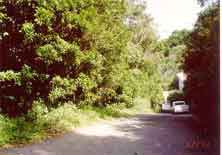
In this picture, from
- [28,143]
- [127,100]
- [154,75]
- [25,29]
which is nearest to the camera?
[28,143]

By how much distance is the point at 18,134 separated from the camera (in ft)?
40.9

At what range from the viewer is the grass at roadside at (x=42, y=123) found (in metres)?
12.4

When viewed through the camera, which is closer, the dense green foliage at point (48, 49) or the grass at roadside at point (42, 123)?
the grass at roadside at point (42, 123)

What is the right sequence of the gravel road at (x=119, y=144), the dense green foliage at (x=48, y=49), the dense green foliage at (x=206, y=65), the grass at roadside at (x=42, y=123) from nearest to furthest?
1. the gravel road at (x=119, y=144)
2. the dense green foliage at (x=206, y=65)
3. the grass at roadside at (x=42, y=123)
4. the dense green foliage at (x=48, y=49)

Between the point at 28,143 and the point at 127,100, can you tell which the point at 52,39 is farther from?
the point at 127,100

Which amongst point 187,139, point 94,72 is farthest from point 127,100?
point 187,139

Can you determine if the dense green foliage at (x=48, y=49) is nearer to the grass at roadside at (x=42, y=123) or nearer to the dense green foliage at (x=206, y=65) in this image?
the grass at roadside at (x=42, y=123)

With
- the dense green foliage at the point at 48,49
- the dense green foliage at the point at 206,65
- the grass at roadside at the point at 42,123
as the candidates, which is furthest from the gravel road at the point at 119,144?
the dense green foliage at the point at 48,49

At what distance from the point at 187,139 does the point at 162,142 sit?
1.04 meters

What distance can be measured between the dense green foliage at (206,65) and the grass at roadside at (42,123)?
514 centimetres

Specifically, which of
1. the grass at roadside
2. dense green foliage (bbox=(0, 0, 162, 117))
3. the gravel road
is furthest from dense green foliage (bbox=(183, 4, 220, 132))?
the grass at roadside

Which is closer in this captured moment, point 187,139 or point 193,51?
point 187,139

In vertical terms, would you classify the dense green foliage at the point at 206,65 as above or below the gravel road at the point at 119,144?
above

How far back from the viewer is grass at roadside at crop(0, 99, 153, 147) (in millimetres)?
12383
